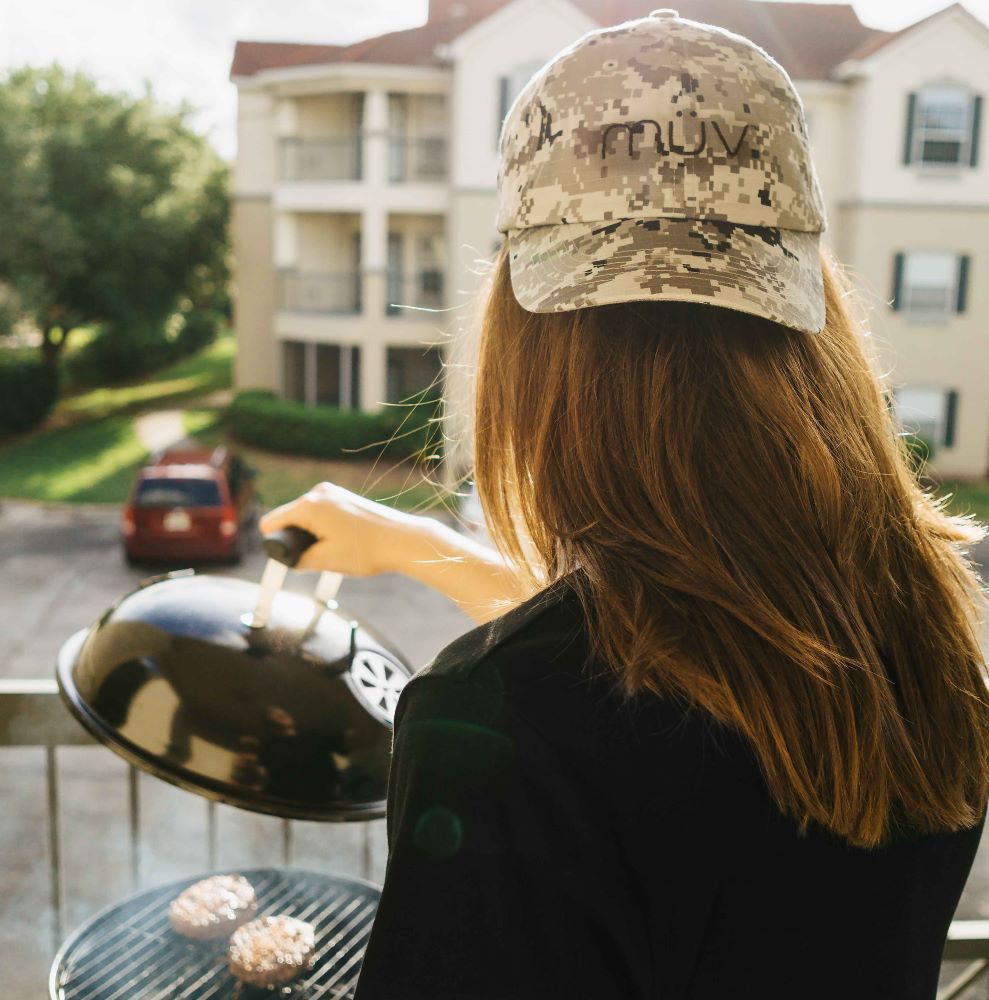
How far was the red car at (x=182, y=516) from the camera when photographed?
12.4 meters

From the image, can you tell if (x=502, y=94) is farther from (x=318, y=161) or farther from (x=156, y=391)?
(x=156, y=391)

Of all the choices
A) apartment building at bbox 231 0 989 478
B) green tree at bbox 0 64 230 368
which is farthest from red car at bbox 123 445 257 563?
green tree at bbox 0 64 230 368

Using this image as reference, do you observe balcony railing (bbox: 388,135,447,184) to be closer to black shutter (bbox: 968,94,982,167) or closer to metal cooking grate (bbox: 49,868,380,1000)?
black shutter (bbox: 968,94,982,167)

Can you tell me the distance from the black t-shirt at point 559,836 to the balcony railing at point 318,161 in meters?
20.4

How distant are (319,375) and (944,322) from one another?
1158 cm

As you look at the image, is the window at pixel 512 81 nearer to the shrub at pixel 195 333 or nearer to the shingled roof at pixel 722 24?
the shingled roof at pixel 722 24

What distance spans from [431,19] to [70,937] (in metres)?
21.2

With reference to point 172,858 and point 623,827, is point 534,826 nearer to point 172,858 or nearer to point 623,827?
point 623,827

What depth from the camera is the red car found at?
1241 cm

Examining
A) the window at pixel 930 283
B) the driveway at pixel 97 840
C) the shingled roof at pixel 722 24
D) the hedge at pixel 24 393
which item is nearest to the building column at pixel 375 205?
the shingled roof at pixel 722 24

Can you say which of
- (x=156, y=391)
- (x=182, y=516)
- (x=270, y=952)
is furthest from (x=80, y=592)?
(x=156, y=391)

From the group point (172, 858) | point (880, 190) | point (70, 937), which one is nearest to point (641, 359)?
point (70, 937)

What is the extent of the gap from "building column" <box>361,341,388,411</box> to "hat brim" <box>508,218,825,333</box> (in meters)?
19.1

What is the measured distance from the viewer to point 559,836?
855 mm
